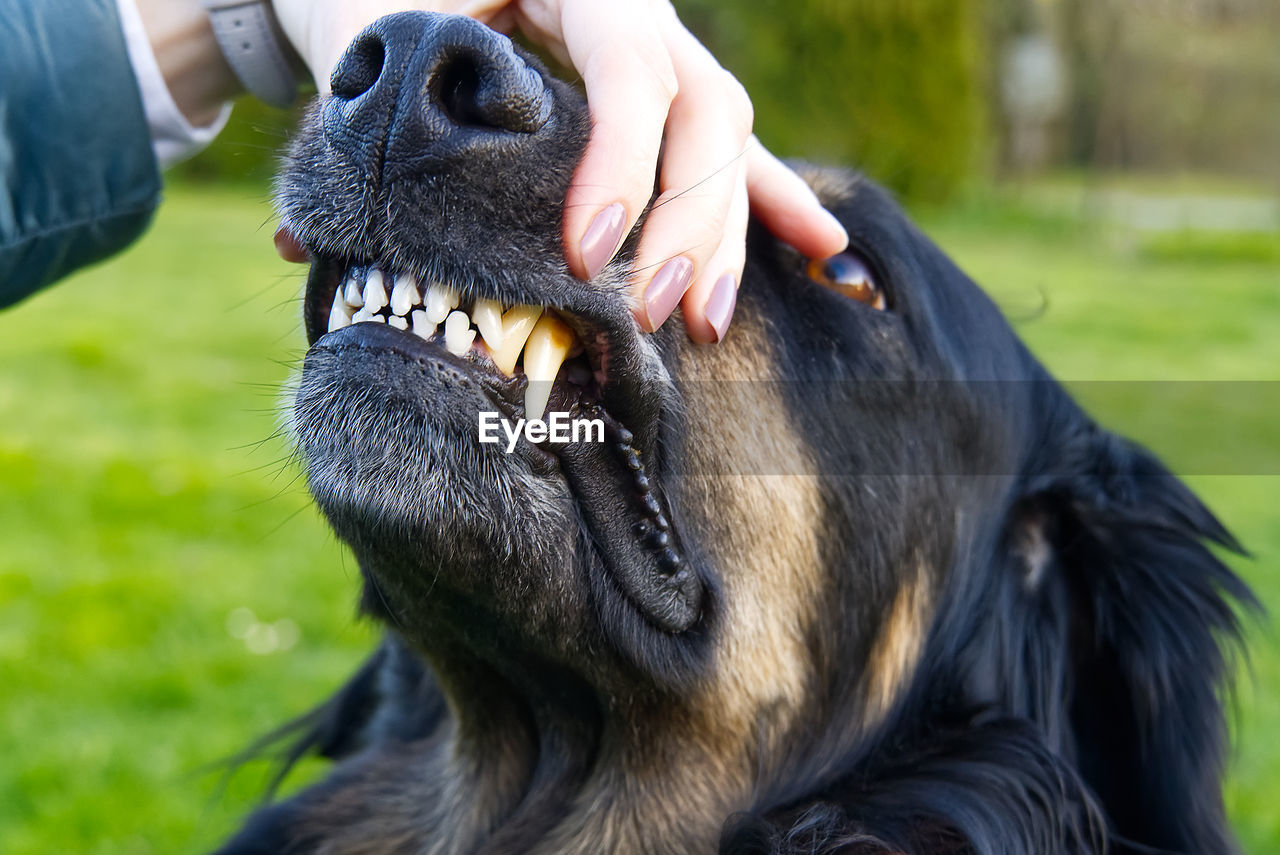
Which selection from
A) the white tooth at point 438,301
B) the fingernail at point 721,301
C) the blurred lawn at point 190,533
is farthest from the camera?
the blurred lawn at point 190,533

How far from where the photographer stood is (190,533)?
665cm

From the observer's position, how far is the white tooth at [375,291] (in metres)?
1.98

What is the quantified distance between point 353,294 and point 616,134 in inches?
19.8

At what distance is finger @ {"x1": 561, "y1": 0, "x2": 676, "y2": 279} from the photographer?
1.87 meters

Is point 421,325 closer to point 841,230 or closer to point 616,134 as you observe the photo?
point 616,134

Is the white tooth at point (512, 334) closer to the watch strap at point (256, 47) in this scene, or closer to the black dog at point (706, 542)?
the black dog at point (706, 542)

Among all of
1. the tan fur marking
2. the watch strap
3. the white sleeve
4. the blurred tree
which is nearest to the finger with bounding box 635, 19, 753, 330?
the tan fur marking

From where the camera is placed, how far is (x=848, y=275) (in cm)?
261

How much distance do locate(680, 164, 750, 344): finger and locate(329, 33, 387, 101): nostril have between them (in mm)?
605

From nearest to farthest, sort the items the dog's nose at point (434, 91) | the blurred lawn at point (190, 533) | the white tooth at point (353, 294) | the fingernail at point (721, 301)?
the dog's nose at point (434, 91)
the white tooth at point (353, 294)
the fingernail at point (721, 301)
the blurred lawn at point (190, 533)

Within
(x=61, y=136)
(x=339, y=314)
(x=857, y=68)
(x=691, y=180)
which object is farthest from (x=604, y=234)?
(x=857, y=68)

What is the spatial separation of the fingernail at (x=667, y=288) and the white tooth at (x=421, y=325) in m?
0.34

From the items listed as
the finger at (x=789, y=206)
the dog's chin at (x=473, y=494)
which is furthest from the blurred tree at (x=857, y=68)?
the dog's chin at (x=473, y=494)

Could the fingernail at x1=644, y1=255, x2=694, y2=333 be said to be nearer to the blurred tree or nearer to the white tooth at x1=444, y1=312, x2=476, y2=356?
the white tooth at x1=444, y1=312, x2=476, y2=356
